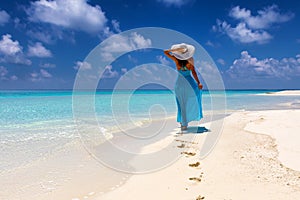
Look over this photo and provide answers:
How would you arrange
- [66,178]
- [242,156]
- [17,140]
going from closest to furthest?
[66,178], [242,156], [17,140]

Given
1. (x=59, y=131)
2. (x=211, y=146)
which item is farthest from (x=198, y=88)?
(x=59, y=131)

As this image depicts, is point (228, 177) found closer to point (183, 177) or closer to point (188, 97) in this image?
point (183, 177)

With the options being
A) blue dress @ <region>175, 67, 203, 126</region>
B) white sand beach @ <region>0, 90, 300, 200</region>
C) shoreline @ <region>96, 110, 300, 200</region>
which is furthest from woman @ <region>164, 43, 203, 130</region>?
shoreline @ <region>96, 110, 300, 200</region>

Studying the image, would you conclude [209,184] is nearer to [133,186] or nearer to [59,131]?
[133,186]

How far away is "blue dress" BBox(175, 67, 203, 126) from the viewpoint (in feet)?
20.8

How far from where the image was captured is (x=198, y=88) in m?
6.41

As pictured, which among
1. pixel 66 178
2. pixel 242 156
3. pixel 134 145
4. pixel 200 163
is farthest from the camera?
pixel 134 145

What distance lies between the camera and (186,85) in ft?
20.9

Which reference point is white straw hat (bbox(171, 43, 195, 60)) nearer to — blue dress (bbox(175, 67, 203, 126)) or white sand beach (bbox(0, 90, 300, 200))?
blue dress (bbox(175, 67, 203, 126))

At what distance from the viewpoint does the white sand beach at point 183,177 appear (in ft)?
9.11

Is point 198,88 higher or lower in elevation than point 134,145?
higher

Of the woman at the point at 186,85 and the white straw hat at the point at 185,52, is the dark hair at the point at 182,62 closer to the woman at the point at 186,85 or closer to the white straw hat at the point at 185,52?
the woman at the point at 186,85

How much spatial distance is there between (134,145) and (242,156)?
2565 mm

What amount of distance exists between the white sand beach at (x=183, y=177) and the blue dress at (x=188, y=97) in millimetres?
1677
